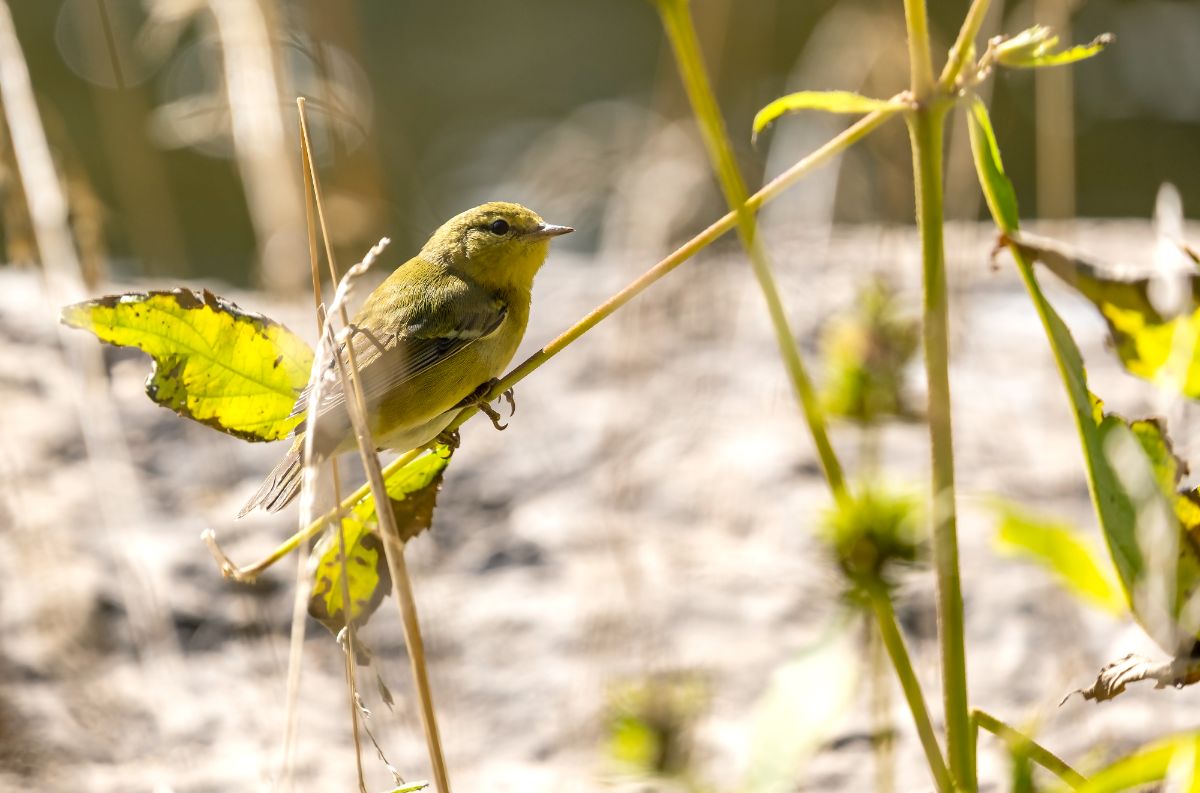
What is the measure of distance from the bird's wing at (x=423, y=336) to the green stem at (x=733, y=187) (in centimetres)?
95

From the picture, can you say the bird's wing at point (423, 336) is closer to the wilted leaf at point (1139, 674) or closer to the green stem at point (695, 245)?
the green stem at point (695, 245)

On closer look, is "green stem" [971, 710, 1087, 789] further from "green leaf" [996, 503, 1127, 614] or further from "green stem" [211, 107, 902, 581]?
"green stem" [211, 107, 902, 581]

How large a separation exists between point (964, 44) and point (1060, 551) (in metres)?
0.32

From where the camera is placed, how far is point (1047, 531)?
0.77m

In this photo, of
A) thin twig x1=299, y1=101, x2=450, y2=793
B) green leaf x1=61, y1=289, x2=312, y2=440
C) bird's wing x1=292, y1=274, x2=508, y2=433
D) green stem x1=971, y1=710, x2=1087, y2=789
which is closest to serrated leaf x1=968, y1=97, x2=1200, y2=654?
green stem x1=971, y1=710, x2=1087, y2=789

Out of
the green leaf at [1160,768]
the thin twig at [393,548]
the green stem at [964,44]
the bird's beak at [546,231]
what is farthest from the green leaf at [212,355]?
the bird's beak at [546,231]

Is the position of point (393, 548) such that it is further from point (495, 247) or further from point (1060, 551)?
point (495, 247)

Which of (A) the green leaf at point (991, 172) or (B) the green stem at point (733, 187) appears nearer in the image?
(B) the green stem at point (733, 187)

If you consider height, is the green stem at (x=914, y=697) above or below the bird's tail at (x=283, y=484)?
below

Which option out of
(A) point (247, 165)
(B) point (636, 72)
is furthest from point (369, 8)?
(A) point (247, 165)

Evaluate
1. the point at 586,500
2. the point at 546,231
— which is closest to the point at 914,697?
the point at 546,231

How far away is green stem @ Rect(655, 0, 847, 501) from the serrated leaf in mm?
163

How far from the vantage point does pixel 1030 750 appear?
0.77 meters

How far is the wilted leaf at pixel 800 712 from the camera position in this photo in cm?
68
